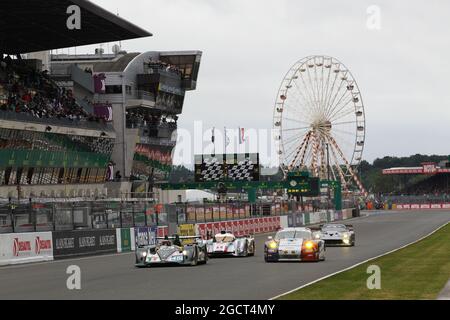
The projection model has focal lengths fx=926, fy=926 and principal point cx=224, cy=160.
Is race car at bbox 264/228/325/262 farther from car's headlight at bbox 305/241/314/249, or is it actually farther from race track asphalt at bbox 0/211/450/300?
race track asphalt at bbox 0/211/450/300

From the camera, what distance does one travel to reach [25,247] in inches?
1222

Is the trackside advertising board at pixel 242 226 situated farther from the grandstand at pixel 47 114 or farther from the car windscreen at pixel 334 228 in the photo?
the grandstand at pixel 47 114

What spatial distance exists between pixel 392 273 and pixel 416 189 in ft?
525

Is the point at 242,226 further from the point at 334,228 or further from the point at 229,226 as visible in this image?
the point at 334,228

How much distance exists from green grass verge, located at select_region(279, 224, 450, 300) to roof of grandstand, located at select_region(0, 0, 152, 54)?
30938 mm

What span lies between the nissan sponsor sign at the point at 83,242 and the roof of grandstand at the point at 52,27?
774 inches

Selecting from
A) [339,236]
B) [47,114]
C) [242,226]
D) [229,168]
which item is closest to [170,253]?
[339,236]

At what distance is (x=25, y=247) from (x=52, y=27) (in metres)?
31.7

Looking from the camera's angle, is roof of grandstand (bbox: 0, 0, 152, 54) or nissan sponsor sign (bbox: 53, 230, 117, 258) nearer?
nissan sponsor sign (bbox: 53, 230, 117, 258)

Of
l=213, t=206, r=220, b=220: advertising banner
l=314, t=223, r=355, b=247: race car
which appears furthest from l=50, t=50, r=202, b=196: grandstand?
l=314, t=223, r=355, b=247: race car

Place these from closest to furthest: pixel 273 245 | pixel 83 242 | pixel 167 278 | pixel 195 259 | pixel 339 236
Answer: pixel 167 278 → pixel 195 259 → pixel 273 245 → pixel 83 242 → pixel 339 236

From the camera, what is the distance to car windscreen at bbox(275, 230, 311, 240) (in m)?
28.9

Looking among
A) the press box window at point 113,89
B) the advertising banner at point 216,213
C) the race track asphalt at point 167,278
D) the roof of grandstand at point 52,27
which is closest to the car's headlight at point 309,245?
the race track asphalt at point 167,278
